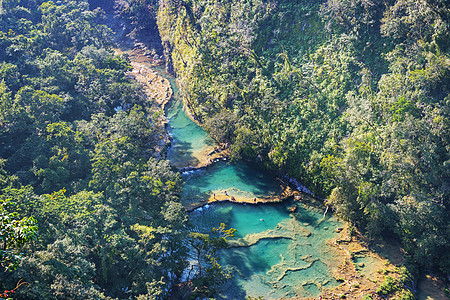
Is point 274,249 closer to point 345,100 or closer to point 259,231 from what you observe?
point 259,231

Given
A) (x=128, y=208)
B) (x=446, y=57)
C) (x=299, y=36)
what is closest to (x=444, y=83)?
(x=446, y=57)

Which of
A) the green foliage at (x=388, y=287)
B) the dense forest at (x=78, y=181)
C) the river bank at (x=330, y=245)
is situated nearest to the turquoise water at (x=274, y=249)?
the river bank at (x=330, y=245)

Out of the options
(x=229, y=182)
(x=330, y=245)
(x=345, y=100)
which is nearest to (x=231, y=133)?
(x=229, y=182)

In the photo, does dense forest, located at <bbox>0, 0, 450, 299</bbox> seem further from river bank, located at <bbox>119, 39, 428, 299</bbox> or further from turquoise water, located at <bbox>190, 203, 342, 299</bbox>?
turquoise water, located at <bbox>190, 203, 342, 299</bbox>

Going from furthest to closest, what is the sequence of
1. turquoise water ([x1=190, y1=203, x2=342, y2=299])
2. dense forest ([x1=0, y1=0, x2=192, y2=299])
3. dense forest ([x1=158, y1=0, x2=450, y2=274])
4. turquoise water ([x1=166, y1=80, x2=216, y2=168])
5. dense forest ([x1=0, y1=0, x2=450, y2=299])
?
1. turquoise water ([x1=166, y1=80, x2=216, y2=168])
2. dense forest ([x1=158, y1=0, x2=450, y2=274])
3. turquoise water ([x1=190, y1=203, x2=342, y2=299])
4. dense forest ([x1=0, y1=0, x2=450, y2=299])
5. dense forest ([x1=0, y1=0, x2=192, y2=299])

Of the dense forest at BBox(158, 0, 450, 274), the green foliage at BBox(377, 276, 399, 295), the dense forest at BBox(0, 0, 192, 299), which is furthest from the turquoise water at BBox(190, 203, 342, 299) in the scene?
the dense forest at BBox(0, 0, 192, 299)

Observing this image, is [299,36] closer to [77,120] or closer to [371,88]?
[371,88]
